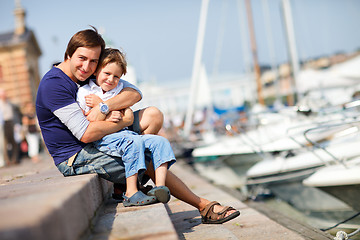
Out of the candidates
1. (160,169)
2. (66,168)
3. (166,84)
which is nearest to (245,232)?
(160,169)

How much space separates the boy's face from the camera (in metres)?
3.38

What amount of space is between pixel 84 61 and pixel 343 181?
3795 mm

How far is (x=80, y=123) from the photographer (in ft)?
10.6

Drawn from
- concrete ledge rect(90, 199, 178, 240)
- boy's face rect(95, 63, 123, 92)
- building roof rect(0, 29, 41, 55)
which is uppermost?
building roof rect(0, 29, 41, 55)

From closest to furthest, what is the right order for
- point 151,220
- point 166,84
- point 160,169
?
point 151,220
point 160,169
point 166,84

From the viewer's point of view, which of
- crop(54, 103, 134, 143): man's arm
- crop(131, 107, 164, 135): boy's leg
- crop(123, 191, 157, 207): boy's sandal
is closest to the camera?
crop(123, 191, 157, 207): boy's sandal

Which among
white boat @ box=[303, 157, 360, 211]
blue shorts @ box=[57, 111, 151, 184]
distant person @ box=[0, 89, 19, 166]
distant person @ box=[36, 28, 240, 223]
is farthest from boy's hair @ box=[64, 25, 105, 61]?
distant person @ box=[0, 89, 19, 166]

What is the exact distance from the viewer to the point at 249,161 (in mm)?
11633

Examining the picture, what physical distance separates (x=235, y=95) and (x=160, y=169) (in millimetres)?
70812

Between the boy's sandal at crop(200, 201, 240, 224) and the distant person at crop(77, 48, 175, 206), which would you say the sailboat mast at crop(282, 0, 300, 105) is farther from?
the distant person at crop(77, 48, 175, 206)

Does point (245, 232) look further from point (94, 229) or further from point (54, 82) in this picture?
point (54, 82)

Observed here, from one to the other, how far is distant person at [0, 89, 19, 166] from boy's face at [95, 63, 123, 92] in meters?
8.93

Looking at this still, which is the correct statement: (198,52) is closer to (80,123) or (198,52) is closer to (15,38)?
(80,123)

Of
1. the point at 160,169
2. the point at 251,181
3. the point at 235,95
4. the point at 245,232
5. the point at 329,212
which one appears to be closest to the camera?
the point at 160,169
